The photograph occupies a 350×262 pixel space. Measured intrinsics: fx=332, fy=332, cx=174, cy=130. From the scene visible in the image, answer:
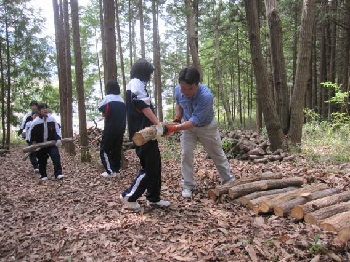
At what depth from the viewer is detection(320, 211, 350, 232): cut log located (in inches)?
150

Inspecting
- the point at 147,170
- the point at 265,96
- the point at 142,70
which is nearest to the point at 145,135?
the point at 147,170

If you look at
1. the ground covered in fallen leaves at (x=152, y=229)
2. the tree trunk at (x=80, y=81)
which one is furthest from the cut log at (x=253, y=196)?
the tree trunk at (x=80, y=81)

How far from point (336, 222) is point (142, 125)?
110 inches

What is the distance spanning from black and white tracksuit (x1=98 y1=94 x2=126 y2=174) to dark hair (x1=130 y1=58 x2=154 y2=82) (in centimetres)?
261

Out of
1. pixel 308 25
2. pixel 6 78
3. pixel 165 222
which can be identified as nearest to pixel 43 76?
pixel 6 78

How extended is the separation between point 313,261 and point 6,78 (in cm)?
2018

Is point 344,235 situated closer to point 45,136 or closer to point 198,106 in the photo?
point 198,106

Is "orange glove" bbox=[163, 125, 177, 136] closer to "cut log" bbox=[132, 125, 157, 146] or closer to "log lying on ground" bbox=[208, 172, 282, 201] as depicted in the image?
"cut log" bbox=[132, 125, 157, 146]

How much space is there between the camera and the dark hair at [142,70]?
4820mm

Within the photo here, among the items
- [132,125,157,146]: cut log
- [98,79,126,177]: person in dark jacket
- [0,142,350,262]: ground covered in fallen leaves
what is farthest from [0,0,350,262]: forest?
[132,125,157,146]: cut log

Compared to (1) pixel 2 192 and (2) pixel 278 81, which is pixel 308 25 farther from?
(1) pixel 2 192

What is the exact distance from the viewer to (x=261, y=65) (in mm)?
8734

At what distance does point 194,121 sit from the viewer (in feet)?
16.3

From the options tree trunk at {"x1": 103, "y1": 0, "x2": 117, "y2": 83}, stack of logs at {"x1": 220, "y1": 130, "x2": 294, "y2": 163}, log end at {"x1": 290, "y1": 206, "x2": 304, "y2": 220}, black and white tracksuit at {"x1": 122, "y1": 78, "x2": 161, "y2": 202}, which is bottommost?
log end at {"x1": 290, "y1": 206, "x2": 304, "y2": 220}
